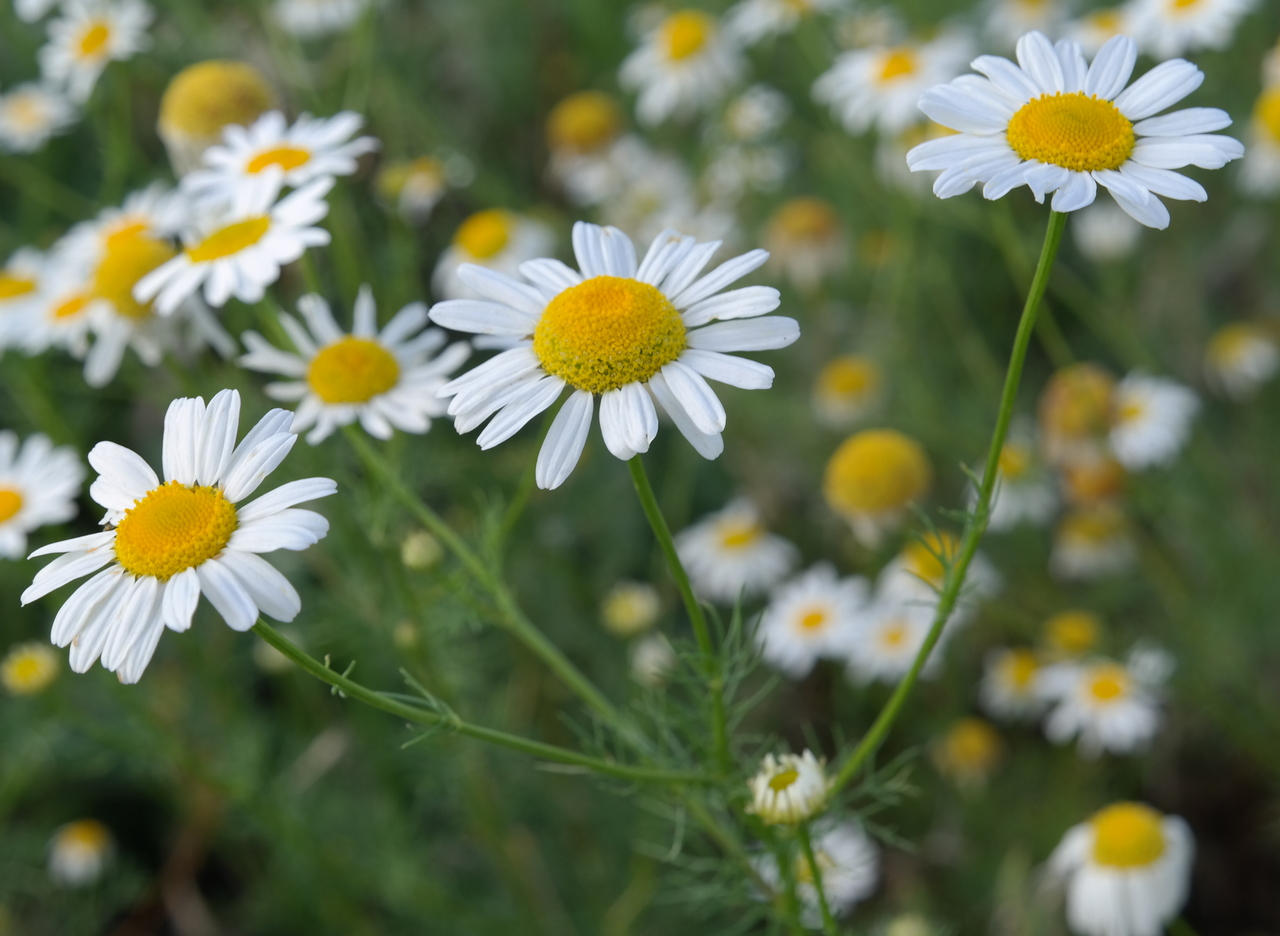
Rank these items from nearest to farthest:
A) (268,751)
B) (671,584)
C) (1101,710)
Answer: (1101,710) < (268,751) < (671,584)

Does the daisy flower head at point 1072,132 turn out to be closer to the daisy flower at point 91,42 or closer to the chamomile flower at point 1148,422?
the chamomile flower at point 1148,422

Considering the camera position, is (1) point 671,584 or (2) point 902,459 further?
(1) point 671,584

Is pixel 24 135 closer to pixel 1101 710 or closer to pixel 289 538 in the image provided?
pixel 289 538

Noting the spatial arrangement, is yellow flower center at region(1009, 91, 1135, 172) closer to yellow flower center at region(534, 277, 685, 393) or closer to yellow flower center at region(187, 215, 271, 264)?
yellow flower center at region(534, 277, 685, 393)

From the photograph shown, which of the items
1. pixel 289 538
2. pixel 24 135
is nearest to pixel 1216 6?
pixel 289 538

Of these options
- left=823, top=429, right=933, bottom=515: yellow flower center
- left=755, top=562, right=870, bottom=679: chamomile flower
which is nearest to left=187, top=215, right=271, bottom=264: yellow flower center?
left=755, top=562, right=870, bottom=679: chamomile flower

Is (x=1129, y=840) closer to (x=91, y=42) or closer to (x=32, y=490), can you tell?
(x=32, y=490)
